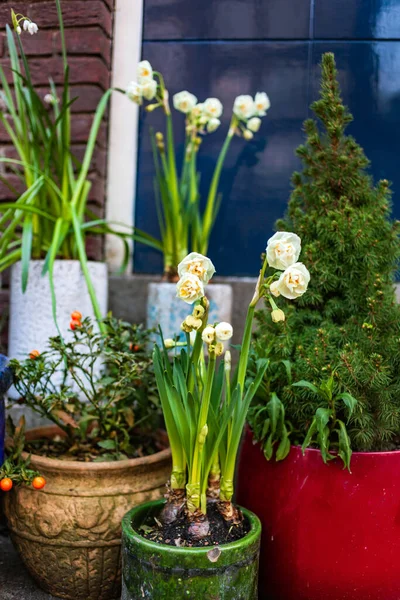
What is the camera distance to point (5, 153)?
7.73 feet

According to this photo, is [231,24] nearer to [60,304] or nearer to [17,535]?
[60,304]

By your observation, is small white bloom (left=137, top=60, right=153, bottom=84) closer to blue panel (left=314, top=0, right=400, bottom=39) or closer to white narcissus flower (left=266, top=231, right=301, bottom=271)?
blue panel (left=314, top=0, right=400, bottom=39)

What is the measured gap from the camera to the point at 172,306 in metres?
2.12

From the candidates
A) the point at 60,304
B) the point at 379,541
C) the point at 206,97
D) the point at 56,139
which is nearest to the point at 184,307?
the point at 60,304

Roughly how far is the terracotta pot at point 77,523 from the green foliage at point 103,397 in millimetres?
129

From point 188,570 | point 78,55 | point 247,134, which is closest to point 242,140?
point 247,134

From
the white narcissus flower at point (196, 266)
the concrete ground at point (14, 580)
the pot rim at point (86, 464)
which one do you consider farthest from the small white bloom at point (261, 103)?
the concrete ground at point (14, 580)

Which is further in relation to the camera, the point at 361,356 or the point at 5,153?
the point at 5,153

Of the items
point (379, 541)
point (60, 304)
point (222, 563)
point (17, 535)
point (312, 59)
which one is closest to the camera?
point (222, 563)

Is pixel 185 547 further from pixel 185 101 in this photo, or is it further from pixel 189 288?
pixel 185 101

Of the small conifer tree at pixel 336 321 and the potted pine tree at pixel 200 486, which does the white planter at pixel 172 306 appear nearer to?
the small conifer tree at pixel 336 321

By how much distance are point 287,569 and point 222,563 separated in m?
0.28

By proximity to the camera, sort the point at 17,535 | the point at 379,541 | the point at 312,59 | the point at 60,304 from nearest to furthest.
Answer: the point at 379,541 < the point at 17,535 < the point at 60,304 < the point at 312,59

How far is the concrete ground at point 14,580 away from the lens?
4.90 feet
